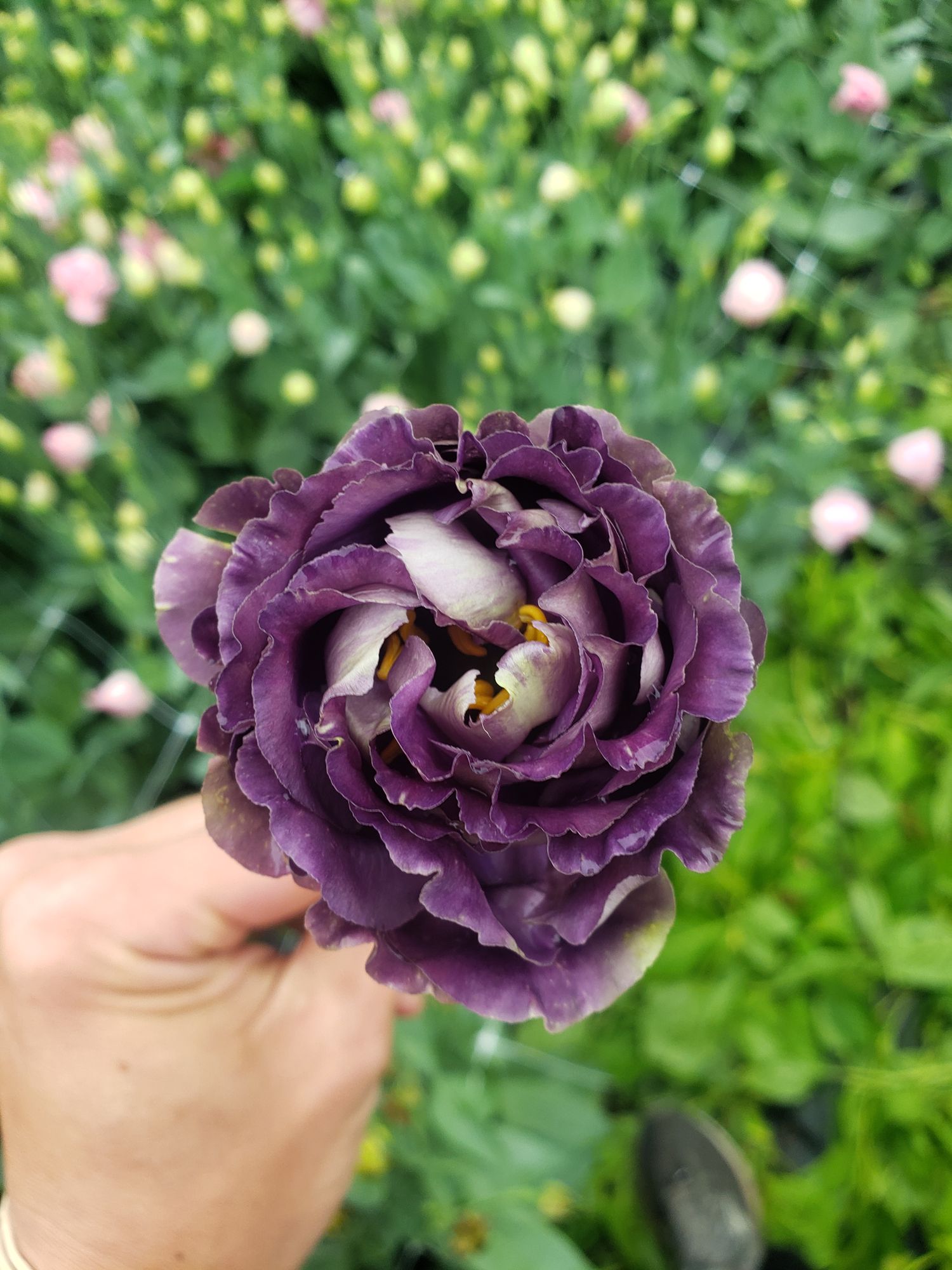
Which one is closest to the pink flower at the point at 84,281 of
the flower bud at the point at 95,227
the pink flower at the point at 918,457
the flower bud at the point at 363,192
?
the flower bud at the point at 95,227

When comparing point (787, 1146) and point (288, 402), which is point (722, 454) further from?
point (787, 1146)

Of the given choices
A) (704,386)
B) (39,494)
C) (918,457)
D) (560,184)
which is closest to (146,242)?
(39,494)

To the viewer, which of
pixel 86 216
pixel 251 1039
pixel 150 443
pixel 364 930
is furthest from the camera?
pixel 150 443

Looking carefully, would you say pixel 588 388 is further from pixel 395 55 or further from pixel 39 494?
pixel 39 494

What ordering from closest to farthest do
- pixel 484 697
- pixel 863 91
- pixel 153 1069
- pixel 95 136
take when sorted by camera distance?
pixel 484 697 → pixel 153 1069 → pixel 863 91 → pixel 95 136

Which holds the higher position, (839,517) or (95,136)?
(95,136)

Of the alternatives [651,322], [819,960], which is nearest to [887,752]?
[819,960]
